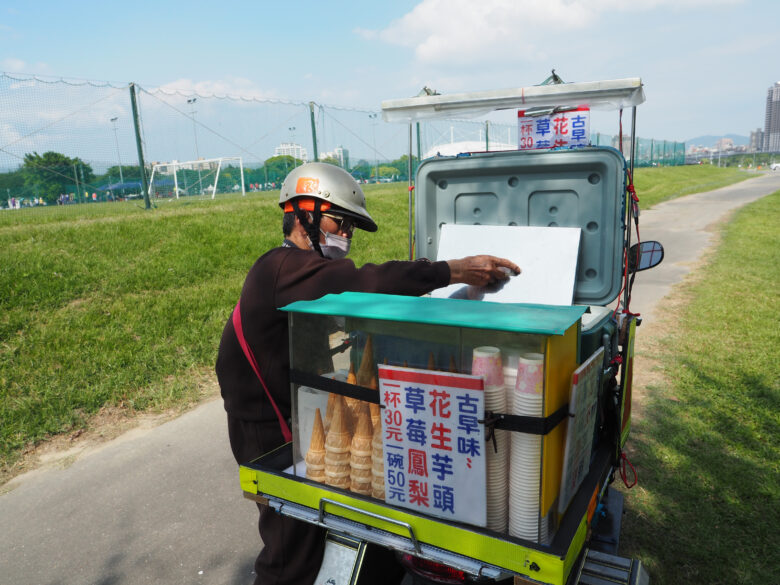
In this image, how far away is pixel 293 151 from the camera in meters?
15.2

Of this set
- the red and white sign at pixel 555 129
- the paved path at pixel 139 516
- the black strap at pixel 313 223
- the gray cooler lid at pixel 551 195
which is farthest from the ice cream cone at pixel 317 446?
the red and white sign at pixel 555 129

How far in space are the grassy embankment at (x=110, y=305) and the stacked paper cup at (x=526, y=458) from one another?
13.0ft

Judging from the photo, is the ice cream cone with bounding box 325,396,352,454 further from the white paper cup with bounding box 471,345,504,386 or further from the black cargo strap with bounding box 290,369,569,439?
the white paper cup with bounding box 471,345,504,386

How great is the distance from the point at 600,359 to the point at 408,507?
757 millimetres

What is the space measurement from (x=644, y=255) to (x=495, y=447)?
212 cm

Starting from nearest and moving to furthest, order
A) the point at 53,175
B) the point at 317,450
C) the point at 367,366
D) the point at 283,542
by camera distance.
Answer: the point at 367,366, the point at 317,450, the point at 283,542, the point at 53,175

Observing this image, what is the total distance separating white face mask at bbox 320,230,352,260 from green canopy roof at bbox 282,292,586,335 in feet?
1.79

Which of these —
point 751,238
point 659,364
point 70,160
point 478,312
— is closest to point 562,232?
point 478,312

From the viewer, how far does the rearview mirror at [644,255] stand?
9.93 ft

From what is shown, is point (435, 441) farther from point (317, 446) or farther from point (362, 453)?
point (317, 446)

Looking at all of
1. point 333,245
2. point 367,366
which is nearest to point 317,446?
point 367,366

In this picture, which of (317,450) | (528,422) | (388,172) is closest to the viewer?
(528,422)

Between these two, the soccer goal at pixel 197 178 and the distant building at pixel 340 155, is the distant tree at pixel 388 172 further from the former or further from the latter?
the soccer goal at pixel 197 178

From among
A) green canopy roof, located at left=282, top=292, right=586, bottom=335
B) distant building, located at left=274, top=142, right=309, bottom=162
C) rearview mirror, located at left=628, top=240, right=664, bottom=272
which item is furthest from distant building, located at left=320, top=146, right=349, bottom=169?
green canopy roof, located at left=282, top=292, right=586, bottom=335
